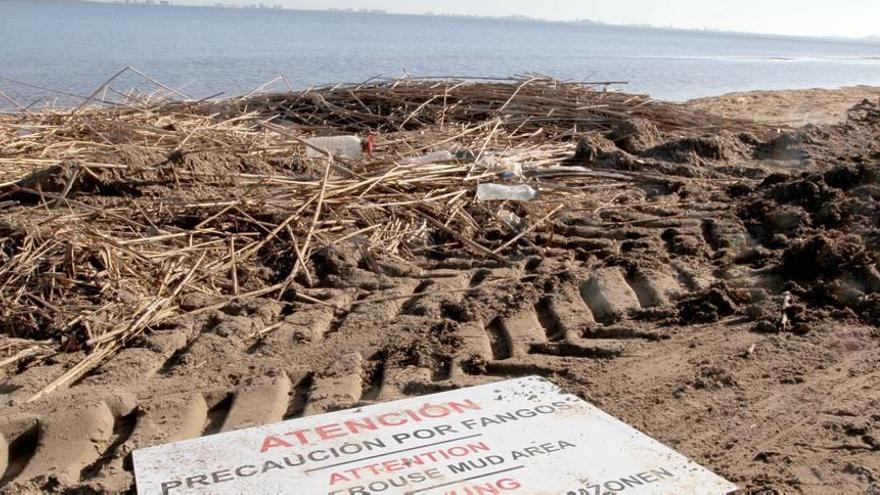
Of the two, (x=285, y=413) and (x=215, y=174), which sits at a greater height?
(x=215, y=174)

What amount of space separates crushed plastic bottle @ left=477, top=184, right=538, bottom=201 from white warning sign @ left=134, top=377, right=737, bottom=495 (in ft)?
8.48

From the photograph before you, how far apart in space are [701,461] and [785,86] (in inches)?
690

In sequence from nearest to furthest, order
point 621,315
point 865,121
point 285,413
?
point 285,413 < point 621,315 < point 865,121

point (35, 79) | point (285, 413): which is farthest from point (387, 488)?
point (35, 79)

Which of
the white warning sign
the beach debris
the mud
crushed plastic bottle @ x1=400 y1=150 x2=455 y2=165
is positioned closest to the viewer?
the white warning sign

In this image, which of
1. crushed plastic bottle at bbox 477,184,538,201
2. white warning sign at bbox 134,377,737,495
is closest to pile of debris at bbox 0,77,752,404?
crushed plastic bottle at bbox 477,184,538,201

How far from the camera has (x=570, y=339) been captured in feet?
13.6

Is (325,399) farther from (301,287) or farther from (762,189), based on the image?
(762,189)

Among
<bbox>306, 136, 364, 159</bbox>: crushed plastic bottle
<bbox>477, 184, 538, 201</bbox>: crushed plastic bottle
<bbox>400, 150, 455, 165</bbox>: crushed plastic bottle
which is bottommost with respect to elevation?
<bbox>477, 184, 538, 201</bbox>: crushed plastic bottle

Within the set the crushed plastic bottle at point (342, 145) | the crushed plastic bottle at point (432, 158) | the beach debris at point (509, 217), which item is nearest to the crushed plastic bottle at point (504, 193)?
the beach debris at point (509, 217)

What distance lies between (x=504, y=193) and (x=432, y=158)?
29.8 inches

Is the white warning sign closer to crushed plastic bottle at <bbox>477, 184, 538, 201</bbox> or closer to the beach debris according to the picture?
the beach debris

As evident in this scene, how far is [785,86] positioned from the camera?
19203mm

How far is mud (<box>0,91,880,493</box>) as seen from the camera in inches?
129
